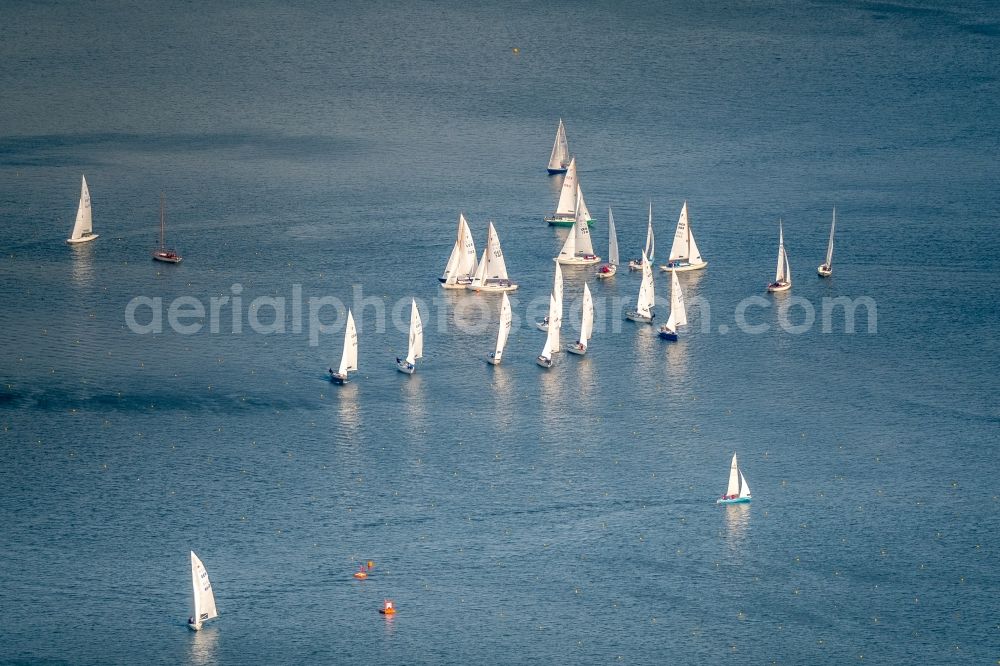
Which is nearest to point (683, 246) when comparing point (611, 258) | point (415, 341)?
point (611, 258)

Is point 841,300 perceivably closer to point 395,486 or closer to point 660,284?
point 660,284

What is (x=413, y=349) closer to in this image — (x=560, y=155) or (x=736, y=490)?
(x=736, y=490)

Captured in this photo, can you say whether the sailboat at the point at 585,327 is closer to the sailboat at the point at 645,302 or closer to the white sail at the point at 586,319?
the white sail at the point at 586,319

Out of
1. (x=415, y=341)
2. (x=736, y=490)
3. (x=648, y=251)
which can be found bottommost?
(x=736, y=490)

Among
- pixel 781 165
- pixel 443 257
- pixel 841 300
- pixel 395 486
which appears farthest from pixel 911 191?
pixel 395 486

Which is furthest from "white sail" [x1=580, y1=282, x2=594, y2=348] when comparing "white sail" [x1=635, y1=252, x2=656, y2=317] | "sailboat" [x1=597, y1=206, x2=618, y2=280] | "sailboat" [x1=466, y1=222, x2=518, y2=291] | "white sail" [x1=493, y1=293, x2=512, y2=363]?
"sailboat" [x1=597, y1=206, x2=618, y2=280]

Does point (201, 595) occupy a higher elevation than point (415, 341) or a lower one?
lower

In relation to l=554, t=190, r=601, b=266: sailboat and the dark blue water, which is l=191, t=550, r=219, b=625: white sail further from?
l=554, t=190, r=601, b=266: sailboat
